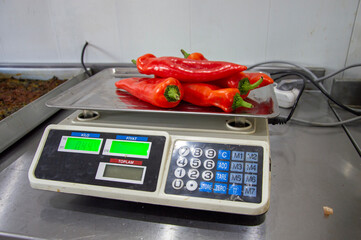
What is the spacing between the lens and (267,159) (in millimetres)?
503

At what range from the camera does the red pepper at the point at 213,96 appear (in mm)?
552

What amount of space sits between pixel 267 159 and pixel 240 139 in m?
0.07

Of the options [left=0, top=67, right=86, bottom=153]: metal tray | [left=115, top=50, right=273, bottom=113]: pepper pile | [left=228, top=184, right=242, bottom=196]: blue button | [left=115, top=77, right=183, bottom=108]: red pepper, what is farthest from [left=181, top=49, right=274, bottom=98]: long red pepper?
[left=0, top=67, right=86, bottom=153]: metal tray

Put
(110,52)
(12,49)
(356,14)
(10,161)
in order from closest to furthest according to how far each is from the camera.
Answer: (10,161) < (356,14) < (110,52) < (12,49)

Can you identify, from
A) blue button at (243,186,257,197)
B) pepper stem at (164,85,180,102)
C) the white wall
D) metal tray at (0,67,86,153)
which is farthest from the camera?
the white wall

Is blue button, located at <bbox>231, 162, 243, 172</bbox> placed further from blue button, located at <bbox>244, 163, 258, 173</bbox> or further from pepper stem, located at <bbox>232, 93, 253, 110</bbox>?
pepper stem, located at <bbox>232, 93, 253, 110</bbox>

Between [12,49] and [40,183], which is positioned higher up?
[12,49]

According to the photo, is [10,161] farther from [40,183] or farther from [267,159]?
[267,159]

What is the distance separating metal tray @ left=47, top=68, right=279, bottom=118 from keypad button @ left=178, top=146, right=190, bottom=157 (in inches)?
3.3

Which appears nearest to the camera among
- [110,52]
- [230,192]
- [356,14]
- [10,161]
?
[230,192]

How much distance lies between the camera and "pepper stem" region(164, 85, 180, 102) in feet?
1.86

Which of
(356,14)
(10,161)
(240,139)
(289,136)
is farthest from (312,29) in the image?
(10,161)

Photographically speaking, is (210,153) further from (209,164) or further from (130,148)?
(130,148)

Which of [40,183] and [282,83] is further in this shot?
[282,83]
